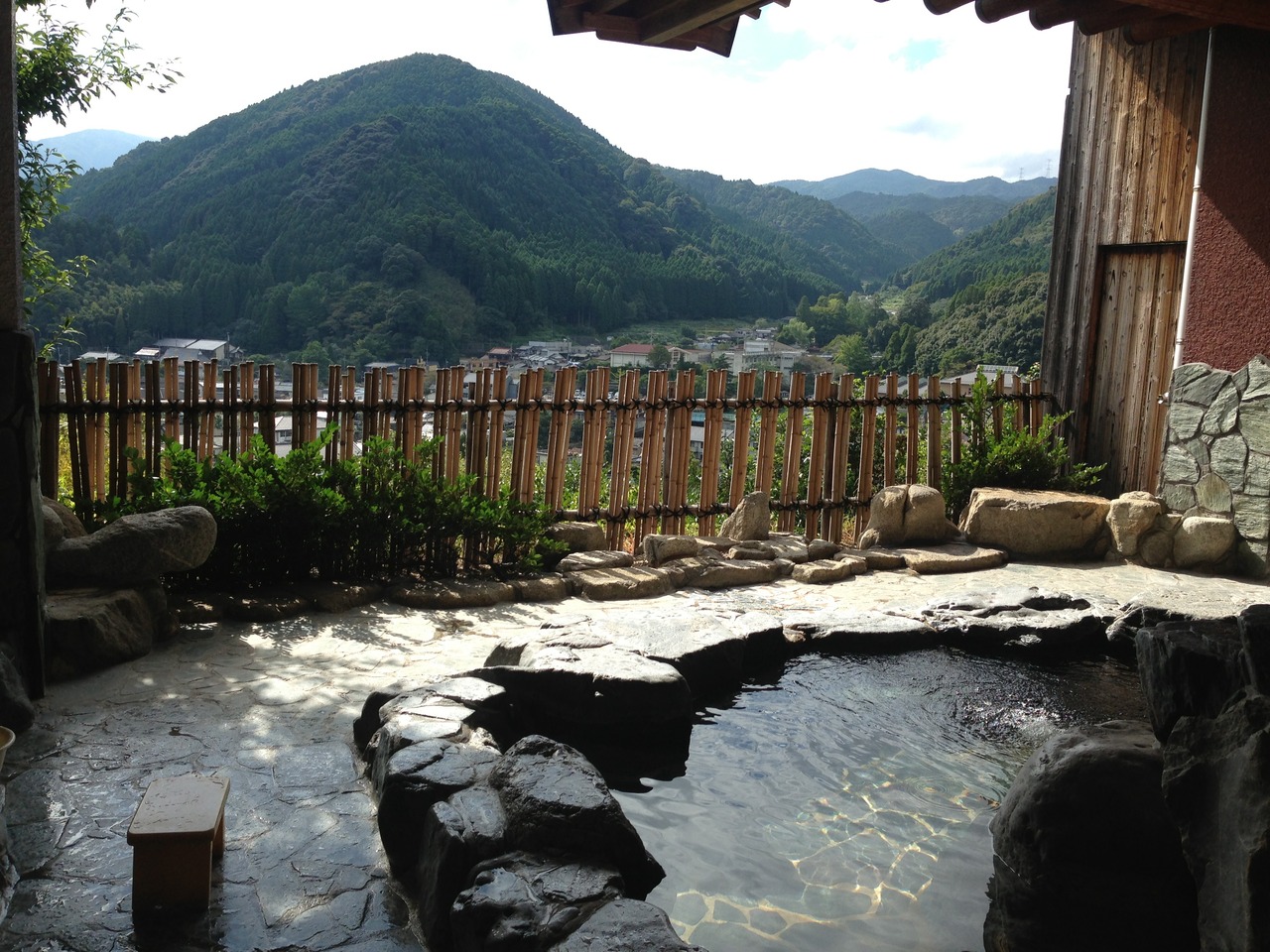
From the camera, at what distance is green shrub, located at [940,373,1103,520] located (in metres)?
8.73

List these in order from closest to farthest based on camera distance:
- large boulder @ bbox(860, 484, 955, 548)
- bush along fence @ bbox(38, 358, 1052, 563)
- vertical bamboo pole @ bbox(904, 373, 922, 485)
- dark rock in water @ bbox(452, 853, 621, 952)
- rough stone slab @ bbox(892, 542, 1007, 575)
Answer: dark rock in water @ bbox(452, 853, 621, 952) → bush along fence @ bbox(38, 358, 1052, 563) → rough stone slab @ bbox(892, 542, 1007, 575) → large boulder @ bbox(860, 484, 955, 548) → vertical bamboo pole @ bbox(904, 373, 922, 485)

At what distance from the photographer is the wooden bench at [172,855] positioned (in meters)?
2.77

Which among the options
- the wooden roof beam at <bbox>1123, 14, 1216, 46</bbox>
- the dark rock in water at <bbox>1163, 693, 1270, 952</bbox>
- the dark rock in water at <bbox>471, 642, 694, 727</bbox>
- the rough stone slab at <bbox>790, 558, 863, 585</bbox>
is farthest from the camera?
the wooden roof beam at <bbox>1123, 14, 1216, 46</bbox>

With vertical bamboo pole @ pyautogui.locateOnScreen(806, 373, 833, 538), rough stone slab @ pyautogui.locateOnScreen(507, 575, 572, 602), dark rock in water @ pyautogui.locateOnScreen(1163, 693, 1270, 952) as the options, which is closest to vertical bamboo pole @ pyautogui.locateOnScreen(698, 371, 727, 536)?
vertical bamboo pole @ pyautogui.locateOnScreen(806, 373, 833, 538)

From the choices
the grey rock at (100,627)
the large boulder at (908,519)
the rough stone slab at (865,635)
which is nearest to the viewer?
the grey rock at (100,627)

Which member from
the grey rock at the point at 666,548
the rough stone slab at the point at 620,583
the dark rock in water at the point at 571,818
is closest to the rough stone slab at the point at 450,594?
the rough stone slab at the point at 620,583

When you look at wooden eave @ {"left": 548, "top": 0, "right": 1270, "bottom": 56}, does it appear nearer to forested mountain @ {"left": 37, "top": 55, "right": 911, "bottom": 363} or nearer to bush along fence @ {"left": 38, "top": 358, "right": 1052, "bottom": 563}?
bush along fence @ {"left": 38, "top": 358, "right": 1052, "bottom": 563}

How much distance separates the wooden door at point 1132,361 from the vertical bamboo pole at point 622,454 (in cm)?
445

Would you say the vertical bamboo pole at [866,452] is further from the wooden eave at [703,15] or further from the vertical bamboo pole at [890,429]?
the wooden eave at [703,15]

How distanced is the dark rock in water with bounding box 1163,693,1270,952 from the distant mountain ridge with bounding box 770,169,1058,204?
170ft

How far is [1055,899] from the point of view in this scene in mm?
2928

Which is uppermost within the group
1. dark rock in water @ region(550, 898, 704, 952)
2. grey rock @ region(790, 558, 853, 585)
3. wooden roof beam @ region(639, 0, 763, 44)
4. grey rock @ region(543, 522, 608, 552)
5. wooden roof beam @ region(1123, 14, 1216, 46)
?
wooden roof beam @ region(1123, 14, 1216, 46)

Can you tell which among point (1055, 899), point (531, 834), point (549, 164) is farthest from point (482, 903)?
point (549, 164)

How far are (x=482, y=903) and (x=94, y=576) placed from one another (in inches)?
140
